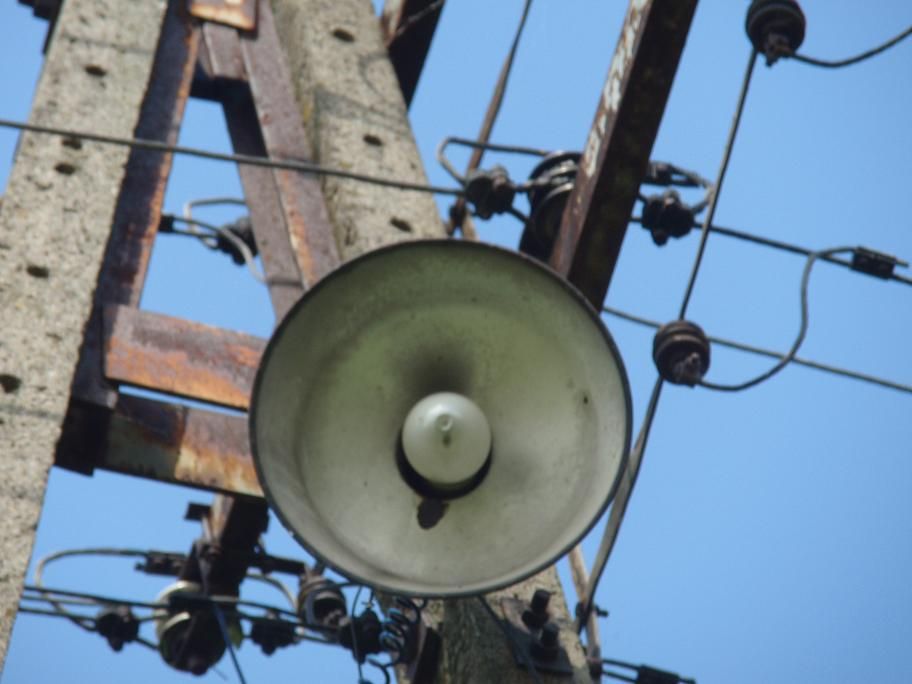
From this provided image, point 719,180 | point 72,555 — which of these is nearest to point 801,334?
point 719,180

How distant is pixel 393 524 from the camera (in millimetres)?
3088

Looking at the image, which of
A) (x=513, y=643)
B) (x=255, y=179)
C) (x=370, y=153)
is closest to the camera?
(x=513, y=643)

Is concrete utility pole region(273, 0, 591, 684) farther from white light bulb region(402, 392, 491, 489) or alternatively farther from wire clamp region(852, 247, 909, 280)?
wire clamp region(852, 247, 909, 280)

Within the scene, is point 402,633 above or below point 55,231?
below

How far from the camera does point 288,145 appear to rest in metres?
4.55

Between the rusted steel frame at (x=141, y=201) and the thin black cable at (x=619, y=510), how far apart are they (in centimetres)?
112

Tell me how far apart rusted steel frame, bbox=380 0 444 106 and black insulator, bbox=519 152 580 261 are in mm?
1548

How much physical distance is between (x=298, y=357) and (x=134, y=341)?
2.79 ft

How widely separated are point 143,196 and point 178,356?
539 millimetres

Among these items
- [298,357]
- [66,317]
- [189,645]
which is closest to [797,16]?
[298,357]

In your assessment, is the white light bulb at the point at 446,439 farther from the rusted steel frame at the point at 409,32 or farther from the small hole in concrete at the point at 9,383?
the rusted steel frame at the point at 409,32

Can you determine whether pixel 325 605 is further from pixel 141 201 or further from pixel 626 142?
pixel 626 142

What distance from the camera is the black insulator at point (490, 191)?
382 centimetres

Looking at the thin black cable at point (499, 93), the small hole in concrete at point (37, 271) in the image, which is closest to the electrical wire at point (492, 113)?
the thin black cable at point (499, 93)
